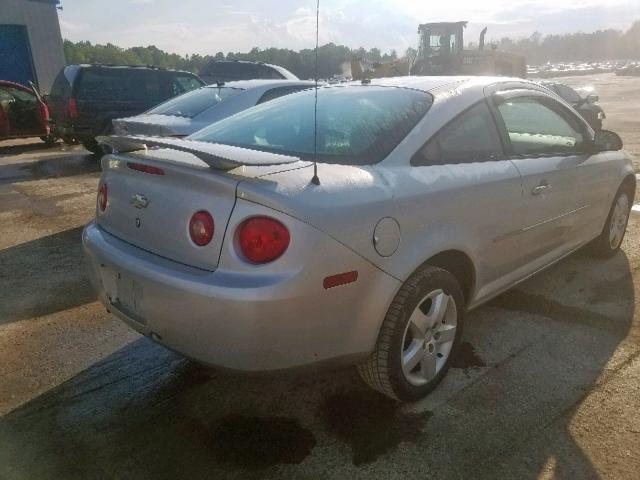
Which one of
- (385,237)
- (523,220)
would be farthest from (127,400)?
(523,220)

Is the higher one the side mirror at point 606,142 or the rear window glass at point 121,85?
the rear window glass at point 121,85

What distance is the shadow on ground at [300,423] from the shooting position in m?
2.17

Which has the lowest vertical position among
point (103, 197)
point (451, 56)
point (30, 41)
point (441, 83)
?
point (103, 197)

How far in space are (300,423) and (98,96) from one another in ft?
30.7

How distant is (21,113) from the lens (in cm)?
1155

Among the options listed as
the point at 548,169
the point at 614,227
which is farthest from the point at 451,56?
the point at 548,169

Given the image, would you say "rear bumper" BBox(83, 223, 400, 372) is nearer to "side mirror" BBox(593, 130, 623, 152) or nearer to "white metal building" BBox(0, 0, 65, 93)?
"side mirror" BBox(593, 130, 623, 152)

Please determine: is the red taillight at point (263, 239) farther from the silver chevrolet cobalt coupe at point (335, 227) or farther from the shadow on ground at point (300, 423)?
the shadow on ground at point (300, 423)

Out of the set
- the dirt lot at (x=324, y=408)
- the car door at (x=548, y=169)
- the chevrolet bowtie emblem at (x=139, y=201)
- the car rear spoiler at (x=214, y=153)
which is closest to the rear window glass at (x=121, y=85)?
the dirt lot at (x=324, y=408)

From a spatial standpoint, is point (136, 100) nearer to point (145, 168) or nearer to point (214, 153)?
point (145, 168)

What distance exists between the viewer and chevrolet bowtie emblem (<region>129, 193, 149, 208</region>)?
235 centimetres

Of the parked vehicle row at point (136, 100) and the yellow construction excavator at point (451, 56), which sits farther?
the yellow construction excavator at point (451, 56)

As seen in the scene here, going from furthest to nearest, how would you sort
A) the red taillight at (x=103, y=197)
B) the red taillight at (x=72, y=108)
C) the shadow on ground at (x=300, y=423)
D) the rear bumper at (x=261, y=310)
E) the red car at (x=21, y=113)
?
the red car at (x=21, y=113) < the red taillight at (x=72, y=108) < the red taillight at (x=103, y=197) < the shadow on ground at (x=300, y=423) < the rear bumper at (x=261, y=310)

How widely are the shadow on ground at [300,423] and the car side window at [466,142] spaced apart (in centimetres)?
116
